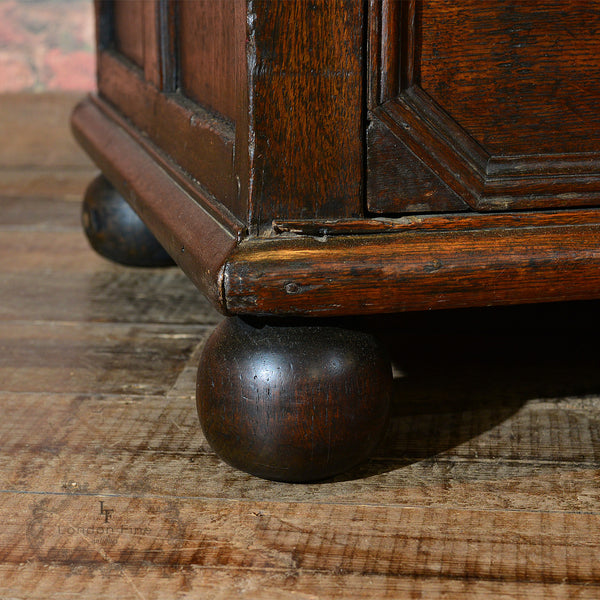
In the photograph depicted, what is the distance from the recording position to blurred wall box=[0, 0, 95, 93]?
2.72 m

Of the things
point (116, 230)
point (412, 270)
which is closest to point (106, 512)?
point (412, 270)

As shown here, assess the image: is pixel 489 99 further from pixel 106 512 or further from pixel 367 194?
pixel 106 512

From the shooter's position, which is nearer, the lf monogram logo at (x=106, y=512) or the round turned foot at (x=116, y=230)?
the lf monogram logo at (x=106, y=512)

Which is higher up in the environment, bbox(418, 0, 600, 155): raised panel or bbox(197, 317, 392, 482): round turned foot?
bbox(418, 0, 600, 155): raised panel

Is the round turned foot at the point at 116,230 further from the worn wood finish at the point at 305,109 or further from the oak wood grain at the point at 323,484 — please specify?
the worn wood finish at the point at 305,109

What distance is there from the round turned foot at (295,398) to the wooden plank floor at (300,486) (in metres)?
0.04

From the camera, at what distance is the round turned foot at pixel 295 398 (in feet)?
2.47

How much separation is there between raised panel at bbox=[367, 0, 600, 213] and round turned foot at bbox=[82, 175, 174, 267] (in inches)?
27.5

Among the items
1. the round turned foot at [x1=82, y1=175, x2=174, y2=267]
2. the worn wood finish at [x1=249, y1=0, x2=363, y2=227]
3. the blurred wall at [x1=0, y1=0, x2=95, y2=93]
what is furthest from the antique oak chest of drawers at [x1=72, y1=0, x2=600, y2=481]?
the blurred wall at [x1=0, y1=0, x2=95, y2=93]

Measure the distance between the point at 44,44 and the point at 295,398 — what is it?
7.49 ft

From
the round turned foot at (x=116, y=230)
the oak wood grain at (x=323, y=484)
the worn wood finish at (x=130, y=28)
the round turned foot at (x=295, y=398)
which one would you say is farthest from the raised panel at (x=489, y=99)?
the round turned foot at (x=116, y=230)

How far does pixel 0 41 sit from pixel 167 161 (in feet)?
6.36

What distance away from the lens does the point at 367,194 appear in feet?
2.47

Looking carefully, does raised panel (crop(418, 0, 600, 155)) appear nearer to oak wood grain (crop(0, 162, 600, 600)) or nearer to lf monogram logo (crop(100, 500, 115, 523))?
oak wood grain (crop(0, 162, 600, 600))
